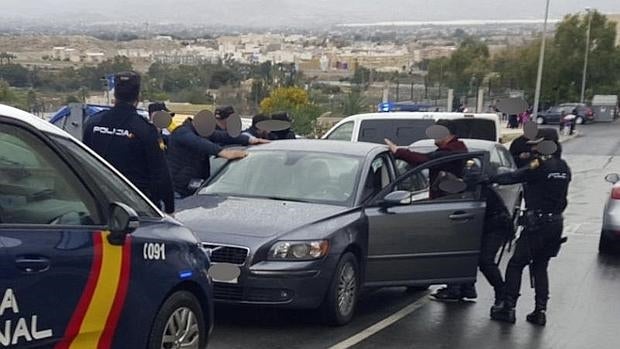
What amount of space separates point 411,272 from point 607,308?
2110 mm

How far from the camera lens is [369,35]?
311 feet

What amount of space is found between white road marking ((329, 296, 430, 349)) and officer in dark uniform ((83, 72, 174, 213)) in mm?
1662

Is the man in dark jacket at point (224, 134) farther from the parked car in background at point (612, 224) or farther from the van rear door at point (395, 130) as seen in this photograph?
the parked car in background at point (612, 224)

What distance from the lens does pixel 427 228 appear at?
828 centimetres

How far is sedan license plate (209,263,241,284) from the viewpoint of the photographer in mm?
7160

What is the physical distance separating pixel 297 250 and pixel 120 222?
2604 millimetres

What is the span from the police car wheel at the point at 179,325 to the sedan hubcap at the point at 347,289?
1985mm

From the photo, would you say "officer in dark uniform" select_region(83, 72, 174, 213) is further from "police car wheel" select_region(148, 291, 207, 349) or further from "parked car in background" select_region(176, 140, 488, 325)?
"police car wheel" select_region(148, 291, 207, 349)

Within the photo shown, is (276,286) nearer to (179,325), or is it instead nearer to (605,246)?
(179,325)

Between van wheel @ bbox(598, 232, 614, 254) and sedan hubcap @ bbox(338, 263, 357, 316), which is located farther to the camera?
van wheel @ bbox(598, 232, 614, 254)

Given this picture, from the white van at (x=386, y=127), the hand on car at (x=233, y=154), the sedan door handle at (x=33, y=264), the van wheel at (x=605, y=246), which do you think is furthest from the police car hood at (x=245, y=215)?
the white van at (x=386, y=127)

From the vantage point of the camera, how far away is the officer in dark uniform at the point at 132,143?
22.3 ft

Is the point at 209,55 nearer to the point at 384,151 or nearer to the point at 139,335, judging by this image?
the point at 384,151

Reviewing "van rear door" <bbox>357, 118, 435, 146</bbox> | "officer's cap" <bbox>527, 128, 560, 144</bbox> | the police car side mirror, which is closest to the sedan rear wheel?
"van rear door" <bbox>357, 118, 435, 146</bbox>
